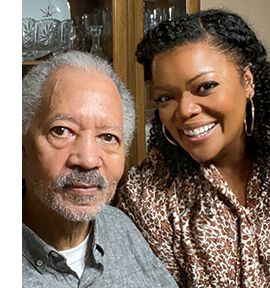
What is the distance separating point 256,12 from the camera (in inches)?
106

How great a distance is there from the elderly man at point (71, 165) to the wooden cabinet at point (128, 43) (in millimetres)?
801

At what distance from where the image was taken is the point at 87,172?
114cm

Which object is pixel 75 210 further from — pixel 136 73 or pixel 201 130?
pixel 136 73

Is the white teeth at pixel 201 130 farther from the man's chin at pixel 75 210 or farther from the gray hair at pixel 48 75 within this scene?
the man's chin at pixel 75 210

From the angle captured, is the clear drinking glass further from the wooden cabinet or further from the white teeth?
the white teeth

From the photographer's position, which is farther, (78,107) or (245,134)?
(245,134)

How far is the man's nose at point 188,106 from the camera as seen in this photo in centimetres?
140

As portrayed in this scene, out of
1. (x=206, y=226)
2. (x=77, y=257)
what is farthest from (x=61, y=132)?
(x=206, y=226)

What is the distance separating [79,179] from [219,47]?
551 mm

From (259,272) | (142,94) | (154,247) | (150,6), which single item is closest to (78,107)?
(154,247)

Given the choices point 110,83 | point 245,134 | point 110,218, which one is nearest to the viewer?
point 110,83

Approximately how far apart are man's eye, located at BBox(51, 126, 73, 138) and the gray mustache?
0.26 ft

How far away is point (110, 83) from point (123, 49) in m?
0.88
